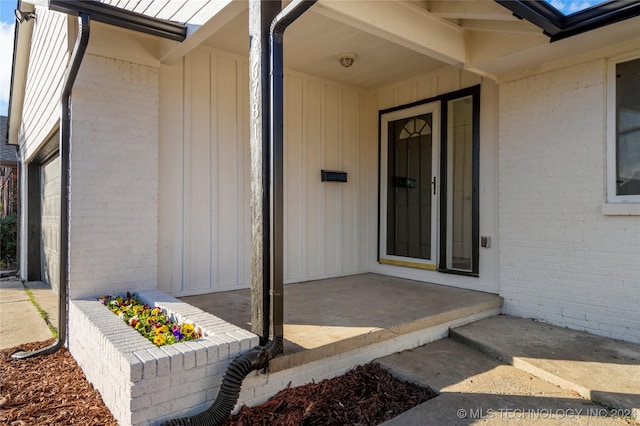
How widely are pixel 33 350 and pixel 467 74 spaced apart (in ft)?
16.7

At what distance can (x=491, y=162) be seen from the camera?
423 centimetres

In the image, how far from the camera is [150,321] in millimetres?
2662

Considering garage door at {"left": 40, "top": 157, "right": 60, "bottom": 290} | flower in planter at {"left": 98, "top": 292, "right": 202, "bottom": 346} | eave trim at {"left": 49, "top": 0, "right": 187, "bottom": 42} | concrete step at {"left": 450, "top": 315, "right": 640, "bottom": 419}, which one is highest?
eave trim at {"left": 49, "top": 0, "right": 187, "bottom": 42}

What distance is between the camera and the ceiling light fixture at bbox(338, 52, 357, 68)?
167 inches

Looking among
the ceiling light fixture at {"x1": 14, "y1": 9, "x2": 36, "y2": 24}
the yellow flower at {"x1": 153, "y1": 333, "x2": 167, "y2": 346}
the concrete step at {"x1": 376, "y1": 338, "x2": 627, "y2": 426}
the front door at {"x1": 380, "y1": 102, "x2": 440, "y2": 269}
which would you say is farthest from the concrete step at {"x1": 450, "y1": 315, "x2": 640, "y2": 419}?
the ceiling light fixture at {"x1": 14, "y1": 9, "x2": 36, "y2": 24}

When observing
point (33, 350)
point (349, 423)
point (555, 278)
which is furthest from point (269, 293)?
point (555, 278)

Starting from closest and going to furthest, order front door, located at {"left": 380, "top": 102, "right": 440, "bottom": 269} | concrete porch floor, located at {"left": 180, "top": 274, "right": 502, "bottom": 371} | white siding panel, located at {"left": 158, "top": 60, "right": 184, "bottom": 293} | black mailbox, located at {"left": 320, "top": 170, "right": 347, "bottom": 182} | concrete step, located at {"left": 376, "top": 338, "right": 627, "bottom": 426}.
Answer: concrete step, located at {"left": 376, "top": 338, "right": 627, "bottom": 426} → concrete porch floor, located at {"left": 180, "top": 274, "right": 502, "bottom": 371} → white siding panel, located at {"left": 158, "top": 60, "right": 184, "bottom": 293} → front door, located at {"left": 380, "top": 102, "right": 440, "bottom": 269} → black mailbox, located at {"left": 320, "top": 170, "right": 347, "bottom": 182}

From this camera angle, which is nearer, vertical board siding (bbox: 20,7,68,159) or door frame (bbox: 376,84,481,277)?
vertical board siding (bbox: 20,7,68,159)

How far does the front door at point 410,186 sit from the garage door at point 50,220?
4.24 m

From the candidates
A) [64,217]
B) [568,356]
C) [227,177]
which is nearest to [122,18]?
[64,217]

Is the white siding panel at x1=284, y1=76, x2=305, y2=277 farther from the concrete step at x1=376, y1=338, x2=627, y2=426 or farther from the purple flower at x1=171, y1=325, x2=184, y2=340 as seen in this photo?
the purple flower at x1=171, y1=325, x2=184, y2=340

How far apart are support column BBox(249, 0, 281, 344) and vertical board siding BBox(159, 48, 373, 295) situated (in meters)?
1.85

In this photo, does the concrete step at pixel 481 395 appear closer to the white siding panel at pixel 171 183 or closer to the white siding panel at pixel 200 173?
the white siding panel at pixel 200 173

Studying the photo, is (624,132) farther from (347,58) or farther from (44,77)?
(44,77)
